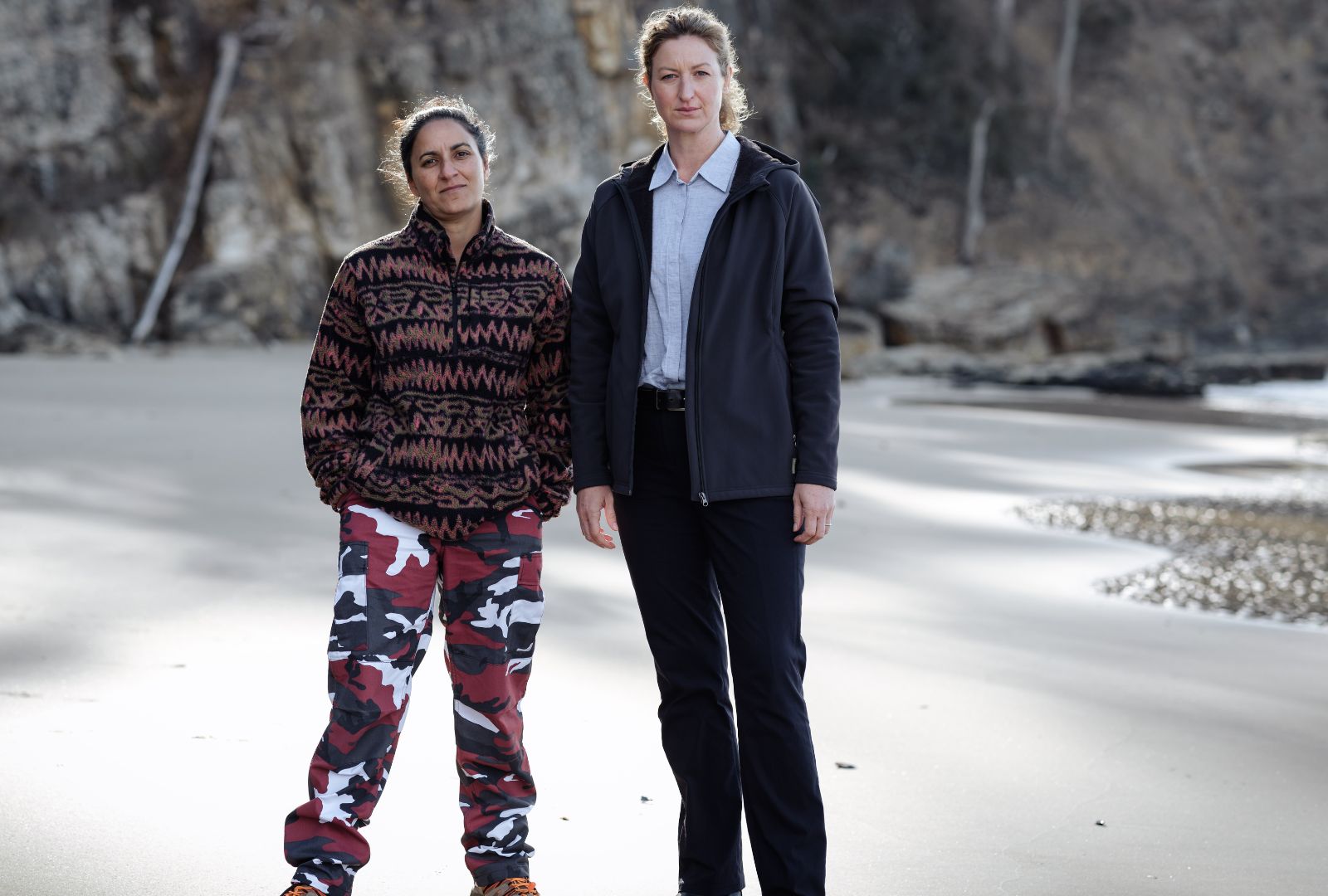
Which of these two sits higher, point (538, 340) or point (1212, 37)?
point (1212, 37)

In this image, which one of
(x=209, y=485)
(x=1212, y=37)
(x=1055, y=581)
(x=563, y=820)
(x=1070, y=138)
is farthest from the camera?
(x=1212, y=37)

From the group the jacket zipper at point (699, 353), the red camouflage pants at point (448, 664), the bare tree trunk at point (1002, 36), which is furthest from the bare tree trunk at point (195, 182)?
the bare tree trunk at point (1002, 36)

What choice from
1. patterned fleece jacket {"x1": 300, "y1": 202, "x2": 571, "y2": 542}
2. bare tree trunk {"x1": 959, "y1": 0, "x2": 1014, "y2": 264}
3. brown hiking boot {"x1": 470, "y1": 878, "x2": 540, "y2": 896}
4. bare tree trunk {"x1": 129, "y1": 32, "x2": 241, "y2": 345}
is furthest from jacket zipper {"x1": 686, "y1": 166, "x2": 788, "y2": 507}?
bare tree trunk {"x1": 959, "y1": 0, "x2": 1014, "y2": 264}

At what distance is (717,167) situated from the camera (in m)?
2.74

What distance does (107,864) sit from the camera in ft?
9.25

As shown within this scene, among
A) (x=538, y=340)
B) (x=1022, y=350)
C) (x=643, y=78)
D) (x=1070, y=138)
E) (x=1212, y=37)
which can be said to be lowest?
(x=1022, y=350)

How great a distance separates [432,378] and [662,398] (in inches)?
19.0

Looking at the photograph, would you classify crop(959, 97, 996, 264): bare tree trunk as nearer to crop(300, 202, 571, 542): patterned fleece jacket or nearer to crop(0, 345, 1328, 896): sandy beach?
crop(0, 345, 1328, 896): sandy beach

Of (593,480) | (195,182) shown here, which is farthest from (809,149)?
(593,480)

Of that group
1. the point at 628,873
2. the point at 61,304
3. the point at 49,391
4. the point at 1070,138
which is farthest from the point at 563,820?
the point at 1070,138

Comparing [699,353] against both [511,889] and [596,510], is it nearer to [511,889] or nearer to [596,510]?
[596,510]

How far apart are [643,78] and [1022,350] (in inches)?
1155

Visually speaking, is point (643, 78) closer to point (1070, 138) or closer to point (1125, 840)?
point (1125, 840)

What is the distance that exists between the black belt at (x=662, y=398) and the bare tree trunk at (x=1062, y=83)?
39135mm
